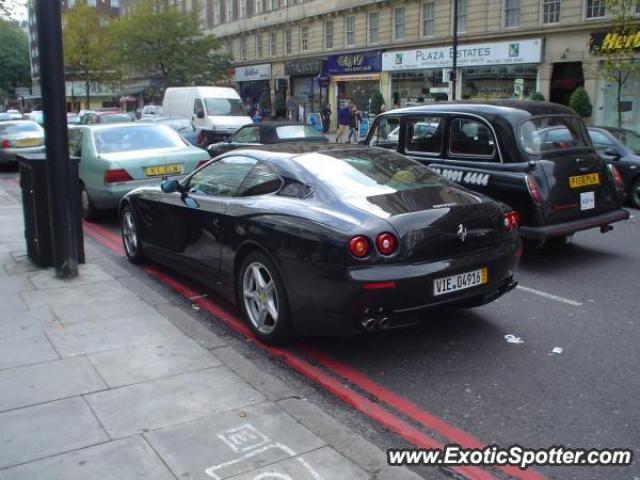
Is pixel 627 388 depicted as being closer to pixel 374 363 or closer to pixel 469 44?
pixel 374 363

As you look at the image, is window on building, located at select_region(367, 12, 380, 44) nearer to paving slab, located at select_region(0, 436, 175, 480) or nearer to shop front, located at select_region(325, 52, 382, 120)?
shop front, located at select_region(325, 52, 382, 120)

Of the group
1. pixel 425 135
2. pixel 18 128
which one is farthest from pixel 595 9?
pixel 18 128

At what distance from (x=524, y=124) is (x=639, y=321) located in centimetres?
280

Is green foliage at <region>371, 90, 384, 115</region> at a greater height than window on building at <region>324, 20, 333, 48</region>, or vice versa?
window on building at <region>324, 20, 333, 48</region>

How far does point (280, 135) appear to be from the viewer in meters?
16.1

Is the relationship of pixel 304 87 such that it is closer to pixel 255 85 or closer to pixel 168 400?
pixel 255 85

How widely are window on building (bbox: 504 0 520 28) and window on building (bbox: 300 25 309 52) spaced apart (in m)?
16.8

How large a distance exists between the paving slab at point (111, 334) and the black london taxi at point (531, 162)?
405 centimetres

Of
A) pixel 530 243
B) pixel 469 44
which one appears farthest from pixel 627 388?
pixel 469 44

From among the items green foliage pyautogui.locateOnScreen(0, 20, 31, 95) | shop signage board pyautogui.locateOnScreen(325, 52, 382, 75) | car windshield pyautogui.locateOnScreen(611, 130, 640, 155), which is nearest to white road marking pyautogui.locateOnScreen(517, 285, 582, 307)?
car windshield pyautogui.locateOnScreen(611, 130, 640, 155)

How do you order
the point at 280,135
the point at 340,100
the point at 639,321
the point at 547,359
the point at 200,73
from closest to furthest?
1. the point at 547,359
2. the point at 639,321
3. the point at 280,135
4. the point at 340,100
5. the point at 200,73

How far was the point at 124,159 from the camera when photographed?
998 centimetres

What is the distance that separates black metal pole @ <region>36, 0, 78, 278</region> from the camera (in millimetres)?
6473

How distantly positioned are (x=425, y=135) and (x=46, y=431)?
248 inches
